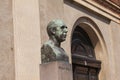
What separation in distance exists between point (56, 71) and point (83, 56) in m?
5.86

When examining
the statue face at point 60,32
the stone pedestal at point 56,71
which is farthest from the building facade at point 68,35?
the statue face at point 60,32

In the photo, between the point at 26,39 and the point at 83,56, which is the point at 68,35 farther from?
the point at 26,39

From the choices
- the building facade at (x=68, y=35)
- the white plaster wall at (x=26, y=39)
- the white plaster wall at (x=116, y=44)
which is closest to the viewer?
the building facade at (x=68, y=35)

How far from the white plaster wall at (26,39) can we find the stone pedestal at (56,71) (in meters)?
1.71

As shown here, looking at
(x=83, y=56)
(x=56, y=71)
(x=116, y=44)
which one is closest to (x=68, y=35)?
(x=83, y=56)

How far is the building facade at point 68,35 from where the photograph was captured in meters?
8.84

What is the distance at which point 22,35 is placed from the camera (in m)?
9.14

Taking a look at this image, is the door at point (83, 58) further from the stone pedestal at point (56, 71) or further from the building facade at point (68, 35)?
the stone pedestal at point (56, 71)

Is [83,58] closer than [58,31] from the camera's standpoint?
No

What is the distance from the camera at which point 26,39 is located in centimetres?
925

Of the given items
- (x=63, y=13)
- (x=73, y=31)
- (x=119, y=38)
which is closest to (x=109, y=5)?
(x=119, y=38)

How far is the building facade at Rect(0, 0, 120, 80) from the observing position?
8.84m

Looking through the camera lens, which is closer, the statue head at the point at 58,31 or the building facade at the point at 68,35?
the statue head at the point at 58,31

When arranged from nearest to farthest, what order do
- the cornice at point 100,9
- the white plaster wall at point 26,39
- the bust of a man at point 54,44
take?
the bust of a man at point 54,44, the white plaster wall at point 26,39, the cornice at point 100,9
